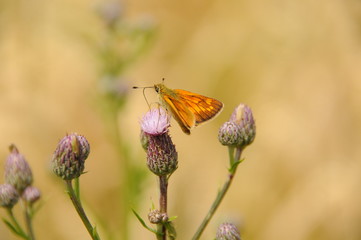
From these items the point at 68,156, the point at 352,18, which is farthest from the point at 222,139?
the point at 352,18

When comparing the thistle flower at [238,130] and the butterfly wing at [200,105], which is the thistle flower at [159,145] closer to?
the butterfly wing at [200,105]

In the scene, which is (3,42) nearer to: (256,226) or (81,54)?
(81,54)

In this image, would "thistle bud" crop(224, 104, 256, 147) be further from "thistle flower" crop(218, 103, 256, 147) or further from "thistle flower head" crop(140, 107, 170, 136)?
"thistle flower head" crop(140, 107, 170, 136)

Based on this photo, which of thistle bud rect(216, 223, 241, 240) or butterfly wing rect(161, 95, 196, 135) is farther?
butterfly wing rect(161, 95, 196, 135)

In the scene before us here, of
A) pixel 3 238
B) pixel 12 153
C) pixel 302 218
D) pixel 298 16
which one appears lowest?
pixel 3 238

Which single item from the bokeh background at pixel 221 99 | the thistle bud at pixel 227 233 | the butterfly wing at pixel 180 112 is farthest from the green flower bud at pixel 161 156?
the bokeh background at pixel 221 99

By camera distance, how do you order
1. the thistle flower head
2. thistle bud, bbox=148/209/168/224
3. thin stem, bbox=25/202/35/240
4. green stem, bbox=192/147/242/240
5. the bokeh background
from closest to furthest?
thistle bud, bbox=148/209/168/224
green stem, bbox=192/147/242/240
the thistle flower head
thin stem, bbox=25/202/35/240
the bokeh background

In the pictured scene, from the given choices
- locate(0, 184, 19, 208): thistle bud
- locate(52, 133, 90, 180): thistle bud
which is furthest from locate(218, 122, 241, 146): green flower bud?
locate(0, 184, 19, 208): thistle bud
